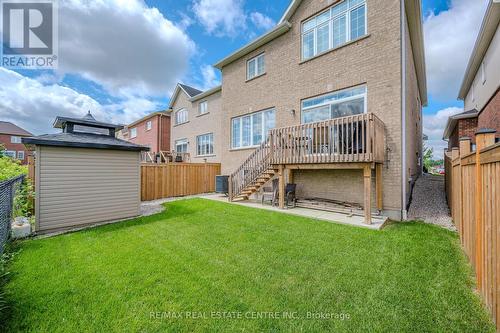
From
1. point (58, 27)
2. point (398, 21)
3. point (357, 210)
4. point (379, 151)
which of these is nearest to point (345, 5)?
point (398, 21)

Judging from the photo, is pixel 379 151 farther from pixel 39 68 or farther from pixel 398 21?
pixel 39 68

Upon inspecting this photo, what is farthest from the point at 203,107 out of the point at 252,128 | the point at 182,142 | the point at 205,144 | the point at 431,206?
the point at 431,206

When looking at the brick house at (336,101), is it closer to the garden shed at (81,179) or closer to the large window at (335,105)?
the large window at (335,105)

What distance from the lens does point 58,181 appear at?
610 cm

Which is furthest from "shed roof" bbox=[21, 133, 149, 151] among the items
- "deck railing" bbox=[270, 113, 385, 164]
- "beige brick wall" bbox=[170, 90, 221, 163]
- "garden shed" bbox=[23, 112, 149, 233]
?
"beige brick wall" bbox=[170, 90, 221, 163]

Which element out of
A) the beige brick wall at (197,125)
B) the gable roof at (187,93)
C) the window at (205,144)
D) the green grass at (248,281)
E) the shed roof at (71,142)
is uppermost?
the gable roof at (187,93)

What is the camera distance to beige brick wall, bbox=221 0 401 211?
6.84 metres

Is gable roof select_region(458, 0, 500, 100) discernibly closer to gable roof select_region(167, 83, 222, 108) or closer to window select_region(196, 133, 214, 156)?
window select_region(196, 133, 214, 156)

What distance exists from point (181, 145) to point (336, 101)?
14.6 meters

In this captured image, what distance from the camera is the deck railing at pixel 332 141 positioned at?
5941mm

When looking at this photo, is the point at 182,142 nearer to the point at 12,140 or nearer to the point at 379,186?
the point at 379,186

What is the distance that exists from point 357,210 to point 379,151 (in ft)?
6.85

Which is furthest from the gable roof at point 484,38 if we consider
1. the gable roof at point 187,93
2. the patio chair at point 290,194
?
the gable roof at point 187,93

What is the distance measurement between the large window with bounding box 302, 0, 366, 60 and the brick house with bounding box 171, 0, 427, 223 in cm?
4
